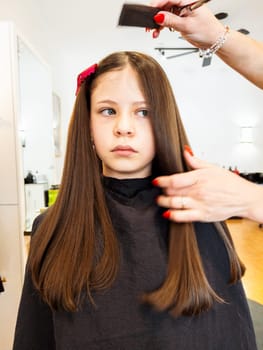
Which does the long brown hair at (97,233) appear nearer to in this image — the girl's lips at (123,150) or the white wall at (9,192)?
the girl's lips at (123,150)

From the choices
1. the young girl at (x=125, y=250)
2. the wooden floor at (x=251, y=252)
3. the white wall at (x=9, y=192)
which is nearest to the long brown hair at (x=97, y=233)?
the young girl at (x=125, y=250)

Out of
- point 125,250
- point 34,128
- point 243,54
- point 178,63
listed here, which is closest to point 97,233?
Result: point 125,250

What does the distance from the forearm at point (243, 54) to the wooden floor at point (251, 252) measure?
1.24 m

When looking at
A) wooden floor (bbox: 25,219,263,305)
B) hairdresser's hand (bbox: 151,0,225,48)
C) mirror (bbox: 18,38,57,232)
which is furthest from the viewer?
wooden floor (bbox: 25,219,263,305)

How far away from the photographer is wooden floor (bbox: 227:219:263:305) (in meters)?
2.26

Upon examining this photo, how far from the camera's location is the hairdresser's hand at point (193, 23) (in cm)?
58

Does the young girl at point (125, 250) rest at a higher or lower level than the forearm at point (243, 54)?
lower

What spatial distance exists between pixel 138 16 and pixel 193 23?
0.16 meters

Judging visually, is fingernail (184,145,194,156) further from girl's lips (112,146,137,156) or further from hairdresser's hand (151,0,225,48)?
hairdresser's hand (151,0,225,48)

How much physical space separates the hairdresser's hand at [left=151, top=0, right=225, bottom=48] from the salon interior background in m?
1.24

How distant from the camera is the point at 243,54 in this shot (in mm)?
714

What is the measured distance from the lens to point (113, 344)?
0.56 meters

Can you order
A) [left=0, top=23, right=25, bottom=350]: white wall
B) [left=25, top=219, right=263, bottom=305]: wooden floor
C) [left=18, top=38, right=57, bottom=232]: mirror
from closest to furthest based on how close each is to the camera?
[left=0, top=23, right=25, bottom=350]: white wall, [left=18, top=38, right=57, bottom=232]: mirror, [left=25, top=219, right=263, bottom=305]: wooden floor

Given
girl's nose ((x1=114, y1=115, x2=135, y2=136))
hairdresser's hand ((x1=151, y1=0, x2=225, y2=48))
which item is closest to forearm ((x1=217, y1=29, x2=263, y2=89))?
hairdresser's hand ((x1=151, y1=0, x2=225, y2=48))
